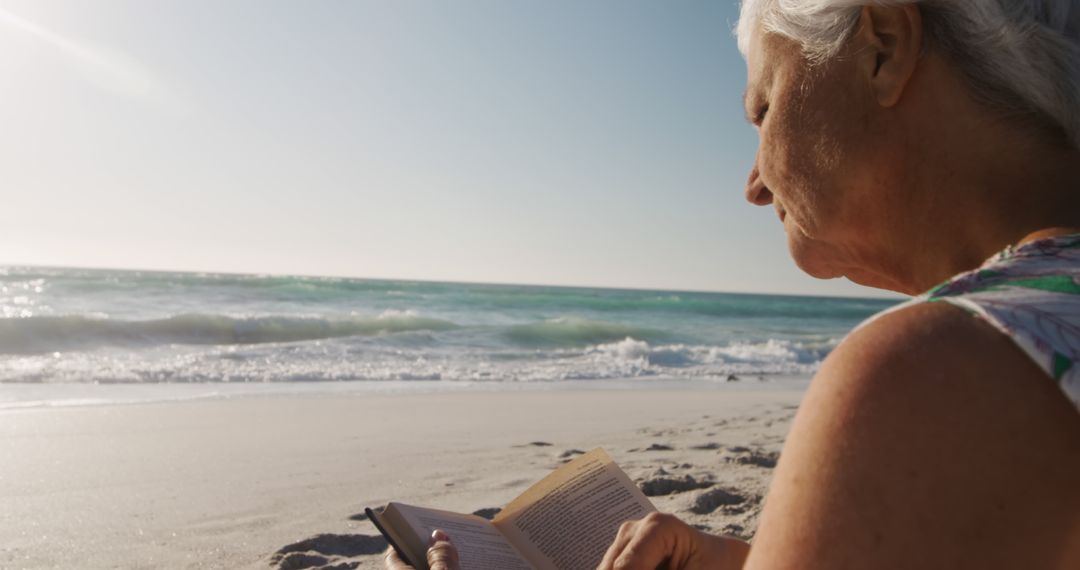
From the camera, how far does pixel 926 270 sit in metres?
1.00

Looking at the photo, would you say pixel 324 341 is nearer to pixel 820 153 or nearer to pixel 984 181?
pixel 820 153

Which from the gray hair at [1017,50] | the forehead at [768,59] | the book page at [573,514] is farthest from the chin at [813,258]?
the book page at [573,514]

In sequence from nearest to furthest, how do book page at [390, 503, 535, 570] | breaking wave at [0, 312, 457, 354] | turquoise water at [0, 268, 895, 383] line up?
book page at [390, 503, 535, 570] < turquoise water at [0, 268, 895, 383] < breaking wave at [0, 312, 457, 354]

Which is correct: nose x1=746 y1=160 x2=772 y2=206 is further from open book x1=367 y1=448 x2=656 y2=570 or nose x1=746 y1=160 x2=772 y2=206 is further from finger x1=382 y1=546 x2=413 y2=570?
finger x1=382 y1=546 x2=413 y2=570

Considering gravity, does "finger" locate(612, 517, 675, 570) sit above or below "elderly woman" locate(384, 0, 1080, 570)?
below

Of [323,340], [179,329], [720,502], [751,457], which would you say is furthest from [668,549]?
[179,329]

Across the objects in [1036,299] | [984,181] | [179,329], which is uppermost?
[984,181]

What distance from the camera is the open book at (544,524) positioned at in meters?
1.41

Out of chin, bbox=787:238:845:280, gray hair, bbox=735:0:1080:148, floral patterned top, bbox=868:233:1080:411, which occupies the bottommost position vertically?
floral patterned top, bbox=868:233:1080:411

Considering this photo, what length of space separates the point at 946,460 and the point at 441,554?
3.08ft

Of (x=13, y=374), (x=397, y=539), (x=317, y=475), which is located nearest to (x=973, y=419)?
(x=397, y=539)

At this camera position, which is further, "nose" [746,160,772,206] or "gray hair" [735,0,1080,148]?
"nose" [746,160,772,206]

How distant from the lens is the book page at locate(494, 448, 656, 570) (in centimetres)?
157

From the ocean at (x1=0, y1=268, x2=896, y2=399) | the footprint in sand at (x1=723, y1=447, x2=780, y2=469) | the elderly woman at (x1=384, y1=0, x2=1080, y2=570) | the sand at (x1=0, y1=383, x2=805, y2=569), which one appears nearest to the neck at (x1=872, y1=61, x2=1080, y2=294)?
the elderly woman at (x1=384, y1=0, x2=1080, y2=570)
